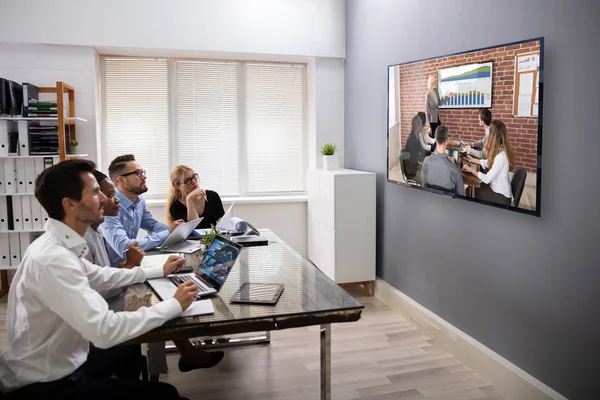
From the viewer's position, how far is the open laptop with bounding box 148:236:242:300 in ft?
8.11

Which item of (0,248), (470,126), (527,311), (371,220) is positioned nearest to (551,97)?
(470,126)

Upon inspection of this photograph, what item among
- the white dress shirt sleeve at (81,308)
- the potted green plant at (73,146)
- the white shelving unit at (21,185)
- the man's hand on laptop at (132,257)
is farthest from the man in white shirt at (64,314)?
the potted green plant at (73,146)

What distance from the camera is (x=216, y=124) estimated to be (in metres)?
5.98

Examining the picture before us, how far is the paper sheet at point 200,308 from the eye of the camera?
2.11 metres

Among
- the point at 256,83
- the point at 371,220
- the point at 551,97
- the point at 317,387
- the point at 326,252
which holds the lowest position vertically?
the point at 317,387

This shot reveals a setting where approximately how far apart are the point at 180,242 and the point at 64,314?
1686 mm

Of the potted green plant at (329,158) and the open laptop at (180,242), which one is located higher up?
the potted green plant at (329,158)

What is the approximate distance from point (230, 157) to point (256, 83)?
2.84ft

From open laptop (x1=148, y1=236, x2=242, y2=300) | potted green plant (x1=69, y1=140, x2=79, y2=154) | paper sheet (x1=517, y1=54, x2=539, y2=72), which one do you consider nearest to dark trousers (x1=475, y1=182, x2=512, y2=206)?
paper sheet (x1=517, y1=54, x2=539, y2=72)

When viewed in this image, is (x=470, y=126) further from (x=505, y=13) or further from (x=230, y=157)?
(x=230, y=157)

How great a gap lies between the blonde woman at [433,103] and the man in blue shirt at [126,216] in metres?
1.90

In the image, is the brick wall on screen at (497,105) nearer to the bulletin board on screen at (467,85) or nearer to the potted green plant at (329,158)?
the bulletin board on screen at (467,85)

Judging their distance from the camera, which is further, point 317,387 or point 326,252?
point 326,252

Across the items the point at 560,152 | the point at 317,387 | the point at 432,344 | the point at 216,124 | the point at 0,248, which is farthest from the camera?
the point at 216,124
